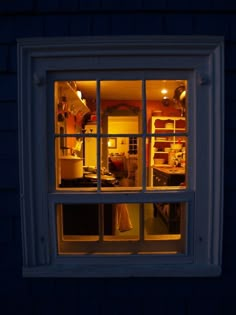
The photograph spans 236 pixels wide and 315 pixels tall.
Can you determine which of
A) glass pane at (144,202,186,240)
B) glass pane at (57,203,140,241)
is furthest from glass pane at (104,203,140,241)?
glass pane at (144,202,186,240)

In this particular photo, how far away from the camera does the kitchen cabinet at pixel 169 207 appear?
92.5 inches

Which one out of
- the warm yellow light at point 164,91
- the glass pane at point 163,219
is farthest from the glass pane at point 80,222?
the warm yellow light at point 164,91

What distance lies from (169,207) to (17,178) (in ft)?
5.00

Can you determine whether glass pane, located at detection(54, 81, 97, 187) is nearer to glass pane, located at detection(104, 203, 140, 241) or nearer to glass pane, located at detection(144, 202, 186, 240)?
glass pane, located at detection(104, 203, 140, 241)

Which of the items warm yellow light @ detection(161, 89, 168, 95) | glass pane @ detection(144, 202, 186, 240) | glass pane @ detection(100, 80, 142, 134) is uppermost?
warm yellow light @ detection(161, 89, 168, 95)

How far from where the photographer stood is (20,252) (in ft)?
5.96

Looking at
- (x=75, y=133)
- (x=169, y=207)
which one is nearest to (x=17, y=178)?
(x=75, y=133)

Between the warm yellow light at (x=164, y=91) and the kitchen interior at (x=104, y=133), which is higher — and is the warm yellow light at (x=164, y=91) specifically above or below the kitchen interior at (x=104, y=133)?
above

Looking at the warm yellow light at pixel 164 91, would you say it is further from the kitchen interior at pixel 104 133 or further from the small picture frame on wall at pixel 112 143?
the small picture frame on wall at pixel 112 143

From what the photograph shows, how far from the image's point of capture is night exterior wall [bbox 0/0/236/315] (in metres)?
1.71

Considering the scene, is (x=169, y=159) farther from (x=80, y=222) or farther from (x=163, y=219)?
(x=80, y=222)

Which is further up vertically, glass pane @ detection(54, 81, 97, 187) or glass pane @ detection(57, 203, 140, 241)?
glass pane @ detection(54, 81, 97, 187)

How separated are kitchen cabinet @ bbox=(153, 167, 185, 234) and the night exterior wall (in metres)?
0.54

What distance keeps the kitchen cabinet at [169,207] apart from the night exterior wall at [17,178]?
536mm
